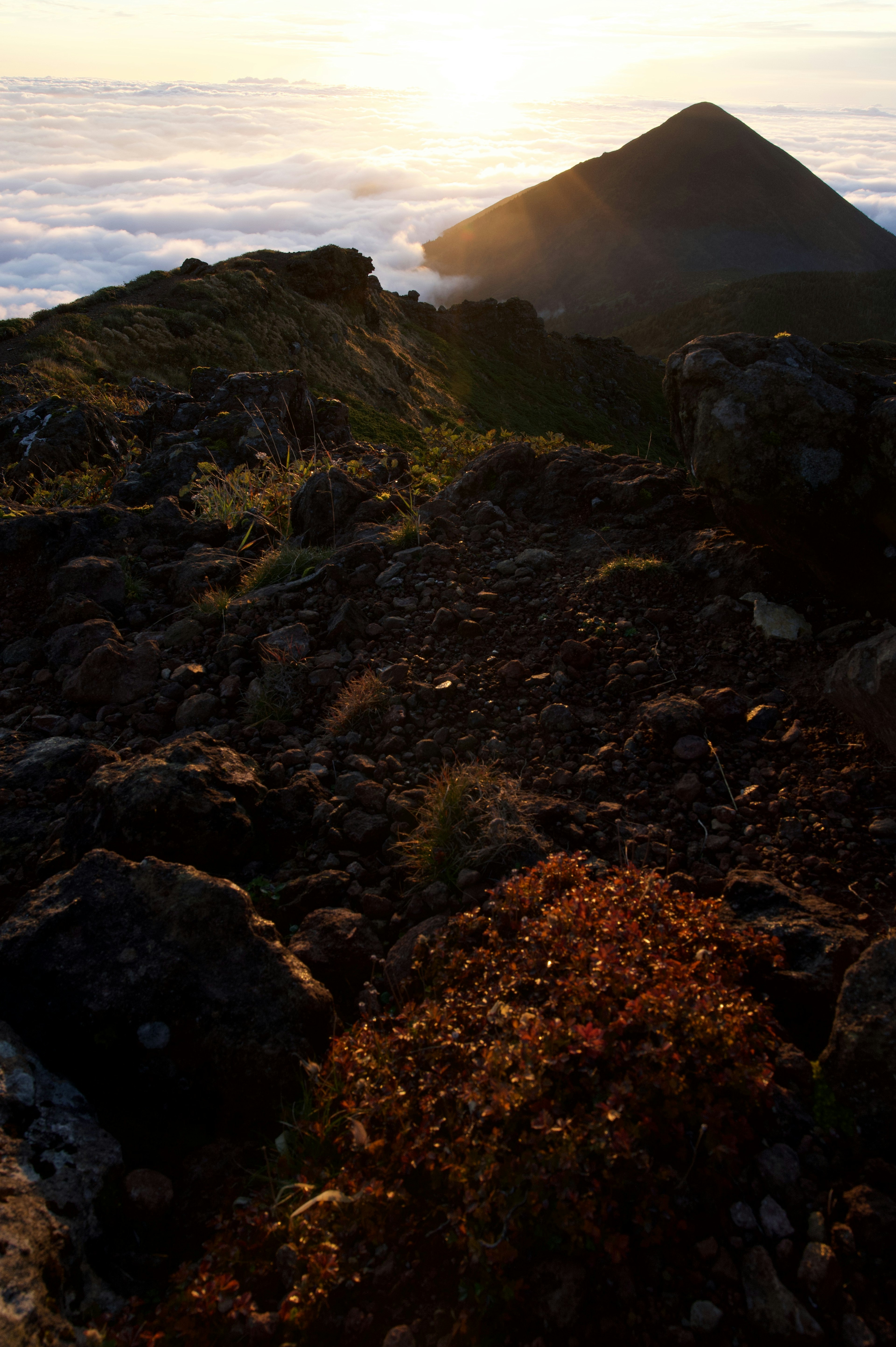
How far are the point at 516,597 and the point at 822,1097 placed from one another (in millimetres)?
4122

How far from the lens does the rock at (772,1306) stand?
185cm

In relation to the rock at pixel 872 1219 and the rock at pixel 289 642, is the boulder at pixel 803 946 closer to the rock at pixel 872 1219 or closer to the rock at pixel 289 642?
the rock at pixel 872 1219

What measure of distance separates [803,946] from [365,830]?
220cm

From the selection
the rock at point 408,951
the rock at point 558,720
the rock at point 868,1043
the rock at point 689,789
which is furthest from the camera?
the rock at point 558,720

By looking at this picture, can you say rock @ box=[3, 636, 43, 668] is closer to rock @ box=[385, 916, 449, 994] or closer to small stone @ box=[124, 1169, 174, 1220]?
rock @ box=[385, 916, 449, 994]

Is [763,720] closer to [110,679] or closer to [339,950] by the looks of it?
[339,950]

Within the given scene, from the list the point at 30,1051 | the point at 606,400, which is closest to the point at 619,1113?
the point at 30,1051

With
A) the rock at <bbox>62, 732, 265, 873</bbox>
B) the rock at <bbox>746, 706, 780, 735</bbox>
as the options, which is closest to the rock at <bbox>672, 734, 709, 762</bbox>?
the rock at <bbox>746, 706, 780, 735</bbox>

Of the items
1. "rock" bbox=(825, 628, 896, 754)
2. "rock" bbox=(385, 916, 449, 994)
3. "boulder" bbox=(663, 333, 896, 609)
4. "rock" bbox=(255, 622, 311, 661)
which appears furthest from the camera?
"rock" bbox=(255, 622, 311, 661)

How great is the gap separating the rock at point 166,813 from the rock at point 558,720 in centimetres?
188

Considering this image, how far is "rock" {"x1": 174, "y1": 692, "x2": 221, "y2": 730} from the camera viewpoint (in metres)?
5.00

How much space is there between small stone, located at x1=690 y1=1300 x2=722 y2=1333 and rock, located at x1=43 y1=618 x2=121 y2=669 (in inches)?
213

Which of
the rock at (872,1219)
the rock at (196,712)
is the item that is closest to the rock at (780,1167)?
the rock at (872,1219)

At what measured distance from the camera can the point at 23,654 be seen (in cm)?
587
